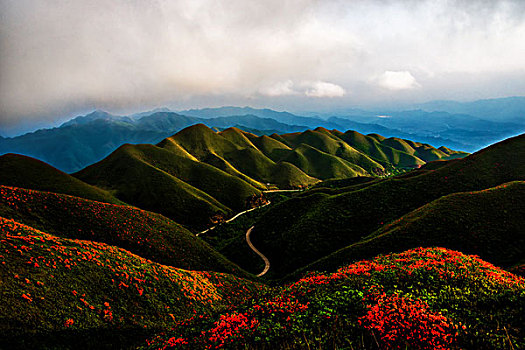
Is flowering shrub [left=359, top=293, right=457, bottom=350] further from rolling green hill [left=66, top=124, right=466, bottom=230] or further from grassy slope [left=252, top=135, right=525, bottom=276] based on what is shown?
rolling green hill [left=66, top=124, right=466, bottom=230]

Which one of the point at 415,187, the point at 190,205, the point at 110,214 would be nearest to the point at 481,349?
the point at 110,214

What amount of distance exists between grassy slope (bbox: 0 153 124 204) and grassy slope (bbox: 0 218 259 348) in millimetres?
48014


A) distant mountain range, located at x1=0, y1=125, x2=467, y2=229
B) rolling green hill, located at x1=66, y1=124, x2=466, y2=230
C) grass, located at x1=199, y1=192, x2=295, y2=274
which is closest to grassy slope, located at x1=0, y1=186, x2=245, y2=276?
grass, located at x1=199, y1=192, x2=295, y2=274

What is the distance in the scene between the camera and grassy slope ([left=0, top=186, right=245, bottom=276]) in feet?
94.1

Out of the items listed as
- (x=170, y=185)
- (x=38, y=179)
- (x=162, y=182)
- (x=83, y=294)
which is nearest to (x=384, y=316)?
(x=83, y=294)

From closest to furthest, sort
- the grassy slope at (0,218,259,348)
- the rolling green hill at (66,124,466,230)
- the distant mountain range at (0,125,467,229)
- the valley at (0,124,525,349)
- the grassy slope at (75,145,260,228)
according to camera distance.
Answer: the valley at (0,124,525,349) → the grassy slope at (0,218,259,348) → the distant mountain range at (0,125,467,229) → the grassy slope at (75,145,260,228) → the rolling green hill at (66,124,466,230)

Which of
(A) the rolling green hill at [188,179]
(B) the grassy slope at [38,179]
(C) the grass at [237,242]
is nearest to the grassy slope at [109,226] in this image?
(C) the grass at [237,242]

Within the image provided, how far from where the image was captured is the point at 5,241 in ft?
55.7

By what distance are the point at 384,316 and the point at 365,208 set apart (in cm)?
4394

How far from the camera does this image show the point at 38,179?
6134 centimetres

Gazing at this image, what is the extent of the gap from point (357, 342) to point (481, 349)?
3.82 m

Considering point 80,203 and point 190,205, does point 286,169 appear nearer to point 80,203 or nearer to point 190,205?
point 190,205

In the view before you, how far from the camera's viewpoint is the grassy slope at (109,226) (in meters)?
28.7

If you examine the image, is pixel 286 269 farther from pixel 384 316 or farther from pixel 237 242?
pixel 384 316
